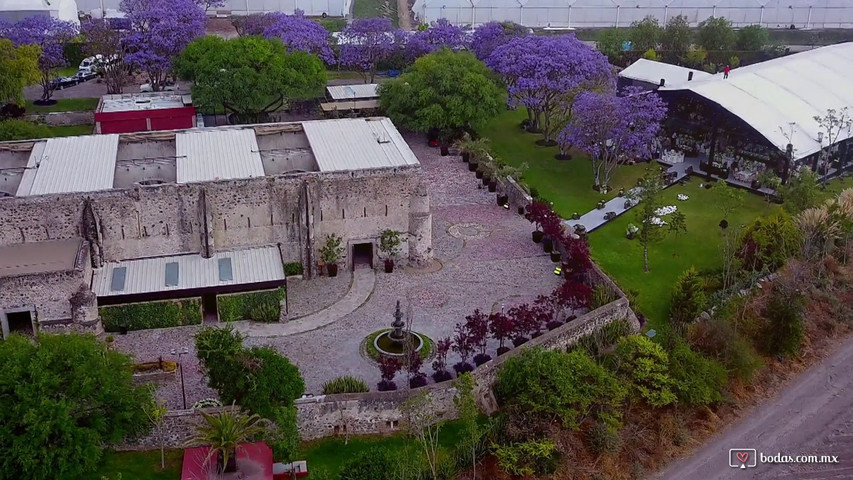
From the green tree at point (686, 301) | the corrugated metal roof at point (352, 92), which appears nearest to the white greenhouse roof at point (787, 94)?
the green tree at point (686, 301)

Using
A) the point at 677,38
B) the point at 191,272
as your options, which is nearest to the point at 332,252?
the point at 191,272

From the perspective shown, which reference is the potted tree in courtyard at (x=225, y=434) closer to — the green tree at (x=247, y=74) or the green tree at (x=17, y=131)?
the green tree at (x=17, y=131)

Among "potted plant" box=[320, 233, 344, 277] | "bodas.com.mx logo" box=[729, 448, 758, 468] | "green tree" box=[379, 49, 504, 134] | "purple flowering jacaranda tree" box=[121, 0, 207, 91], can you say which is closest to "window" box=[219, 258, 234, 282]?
"potted plant" box=[320, 233, 344, 277]

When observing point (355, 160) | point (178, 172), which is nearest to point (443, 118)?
point (355, 160)

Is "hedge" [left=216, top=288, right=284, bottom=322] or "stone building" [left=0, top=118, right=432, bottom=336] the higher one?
"stone building" [left=0, top=118, right=432, bottom=336]

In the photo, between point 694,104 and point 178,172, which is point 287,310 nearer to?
point 178,172

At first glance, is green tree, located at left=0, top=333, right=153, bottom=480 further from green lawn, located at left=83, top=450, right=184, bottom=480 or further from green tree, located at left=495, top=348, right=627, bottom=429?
green tree, located at left=495, top=348, right=627, bottom=429
